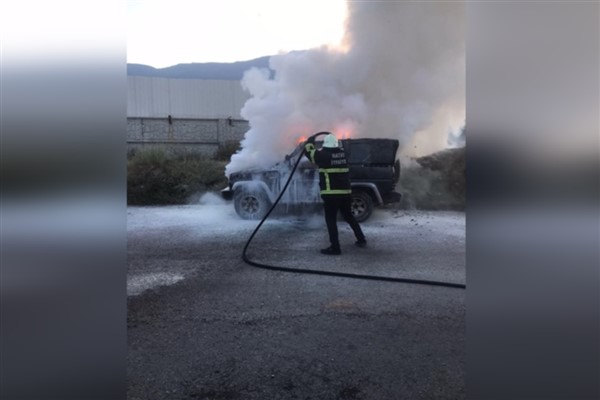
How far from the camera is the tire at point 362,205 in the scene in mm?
7953

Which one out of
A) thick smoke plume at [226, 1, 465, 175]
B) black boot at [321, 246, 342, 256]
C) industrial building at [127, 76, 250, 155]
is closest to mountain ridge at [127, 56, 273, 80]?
industrial building at [127, 76, 250, 155]

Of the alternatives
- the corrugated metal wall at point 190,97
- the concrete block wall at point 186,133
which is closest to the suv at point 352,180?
the concrete block wall at point 186,133

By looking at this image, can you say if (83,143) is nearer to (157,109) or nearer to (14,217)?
(14,217)

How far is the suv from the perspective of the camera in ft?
25.6

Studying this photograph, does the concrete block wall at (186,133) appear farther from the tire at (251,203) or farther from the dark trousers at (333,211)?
the dark trousers at (333,211)

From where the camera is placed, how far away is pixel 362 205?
26.3 feet

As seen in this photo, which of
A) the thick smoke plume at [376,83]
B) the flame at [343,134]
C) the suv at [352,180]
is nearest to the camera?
the suv at [352,180]

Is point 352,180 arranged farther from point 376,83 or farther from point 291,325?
Answer: point 291,325

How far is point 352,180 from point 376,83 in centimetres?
353

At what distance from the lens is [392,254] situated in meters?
5.80

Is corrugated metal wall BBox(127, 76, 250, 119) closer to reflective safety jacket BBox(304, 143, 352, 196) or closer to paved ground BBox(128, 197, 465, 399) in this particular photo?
paved ground BBox(128, 197, 465, 399)

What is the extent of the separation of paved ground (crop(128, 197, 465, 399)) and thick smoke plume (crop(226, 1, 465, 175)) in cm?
420

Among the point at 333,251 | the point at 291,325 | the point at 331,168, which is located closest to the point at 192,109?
the point at 331,168

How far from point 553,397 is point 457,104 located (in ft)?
31.5
